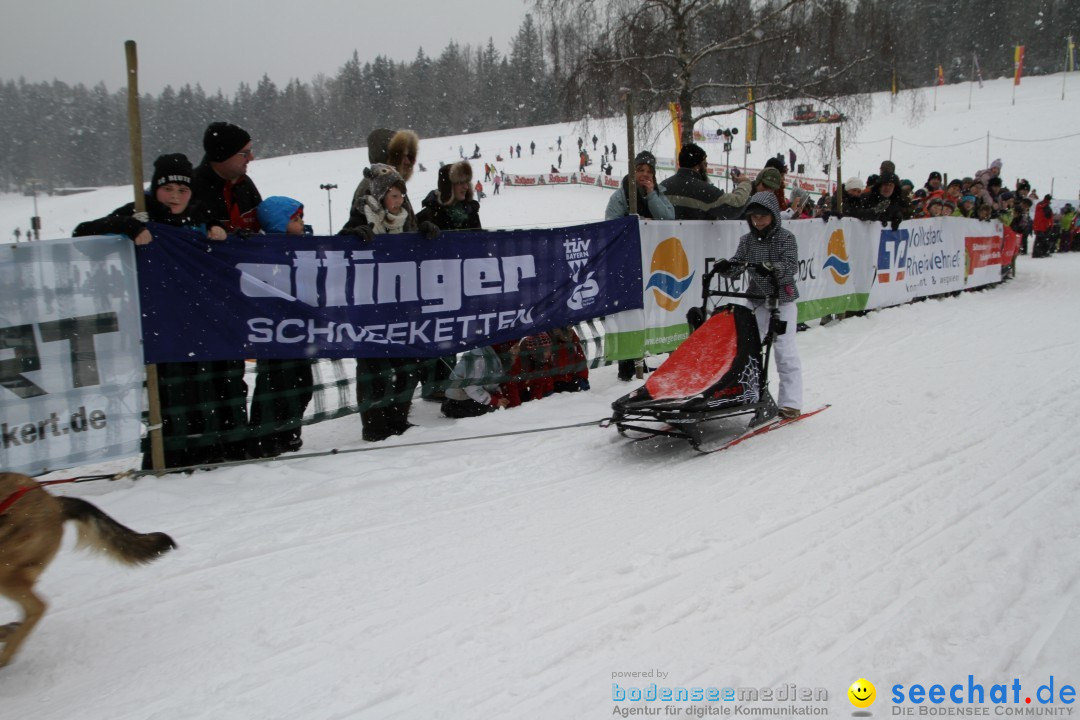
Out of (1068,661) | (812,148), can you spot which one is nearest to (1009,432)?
(1068,661)

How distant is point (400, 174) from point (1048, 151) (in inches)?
1829

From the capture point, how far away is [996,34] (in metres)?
75.4

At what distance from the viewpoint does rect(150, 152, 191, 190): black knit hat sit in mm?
5156

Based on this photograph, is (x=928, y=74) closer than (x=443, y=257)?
No

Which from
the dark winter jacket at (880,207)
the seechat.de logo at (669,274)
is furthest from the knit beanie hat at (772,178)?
the dark winter jacket at (880,207)

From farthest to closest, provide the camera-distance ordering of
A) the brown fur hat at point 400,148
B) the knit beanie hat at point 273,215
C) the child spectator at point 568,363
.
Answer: the child spectator at point 568,363 < the brown fur hat at point 400,148 < the knit beanie hat at point 273,215

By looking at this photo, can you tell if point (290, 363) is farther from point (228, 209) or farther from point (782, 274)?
point (782, 274)

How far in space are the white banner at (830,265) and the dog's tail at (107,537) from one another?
5.22 m

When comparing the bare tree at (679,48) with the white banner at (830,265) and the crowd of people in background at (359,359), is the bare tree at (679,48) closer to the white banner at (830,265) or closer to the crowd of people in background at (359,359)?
the white banner at (830,265)

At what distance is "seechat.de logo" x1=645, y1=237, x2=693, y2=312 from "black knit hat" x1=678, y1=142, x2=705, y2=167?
1150mm

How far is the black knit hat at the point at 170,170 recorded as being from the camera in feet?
16.9

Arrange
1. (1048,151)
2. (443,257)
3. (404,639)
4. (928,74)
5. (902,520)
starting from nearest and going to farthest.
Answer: (404,639)
(902,520)
(443,257)
(1048,151)
(928,74)

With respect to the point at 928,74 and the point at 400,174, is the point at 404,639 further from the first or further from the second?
the point at 928,74

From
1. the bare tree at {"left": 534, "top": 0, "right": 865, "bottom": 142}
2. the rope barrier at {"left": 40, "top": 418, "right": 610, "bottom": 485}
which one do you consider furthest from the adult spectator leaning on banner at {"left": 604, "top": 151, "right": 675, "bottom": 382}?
the bare tree at {"left": 534, "top": 0, "right": 865, "bottom": 142}
